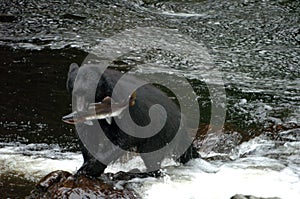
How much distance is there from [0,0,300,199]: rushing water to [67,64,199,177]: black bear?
34cm

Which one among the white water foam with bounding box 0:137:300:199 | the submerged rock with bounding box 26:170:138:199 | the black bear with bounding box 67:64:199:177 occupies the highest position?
the black bear with bounding box 67:64:199:177

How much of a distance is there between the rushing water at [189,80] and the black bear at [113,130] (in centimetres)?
34

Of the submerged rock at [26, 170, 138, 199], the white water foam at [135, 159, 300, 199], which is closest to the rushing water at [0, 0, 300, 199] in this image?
the white water foam at [135, 159, 300, 199]

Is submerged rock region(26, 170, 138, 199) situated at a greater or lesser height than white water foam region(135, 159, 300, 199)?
greater

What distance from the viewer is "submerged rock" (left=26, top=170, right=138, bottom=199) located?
14.9 ft

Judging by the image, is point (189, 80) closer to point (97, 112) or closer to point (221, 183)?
point (221, 183)

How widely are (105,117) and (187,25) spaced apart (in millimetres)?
10958

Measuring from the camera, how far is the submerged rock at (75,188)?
453 cm

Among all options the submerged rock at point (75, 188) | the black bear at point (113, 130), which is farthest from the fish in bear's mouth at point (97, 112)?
the submerged rock at point (75, 188)

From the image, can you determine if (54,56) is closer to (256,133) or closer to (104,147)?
(256,133)

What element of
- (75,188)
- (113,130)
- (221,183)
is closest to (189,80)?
(221,183)

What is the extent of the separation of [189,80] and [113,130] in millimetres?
5611

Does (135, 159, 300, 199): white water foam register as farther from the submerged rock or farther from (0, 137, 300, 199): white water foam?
the submerged rock

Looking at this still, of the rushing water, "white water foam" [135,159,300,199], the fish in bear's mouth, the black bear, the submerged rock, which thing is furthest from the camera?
the rushing water
